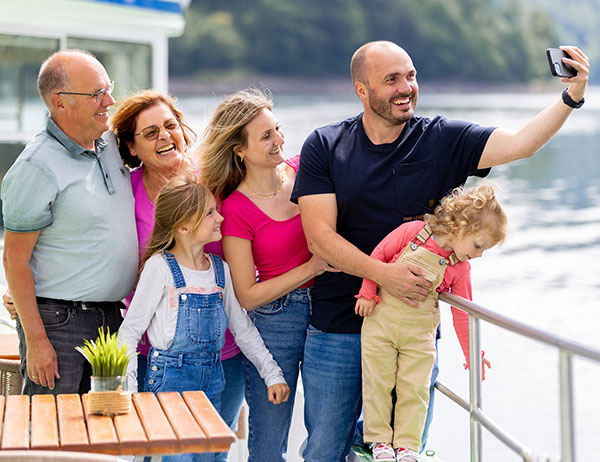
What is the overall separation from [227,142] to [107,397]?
35.8 inches

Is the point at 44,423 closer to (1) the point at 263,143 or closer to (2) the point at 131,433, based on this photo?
(2) the point at 131,433

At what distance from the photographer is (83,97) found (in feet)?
8.35

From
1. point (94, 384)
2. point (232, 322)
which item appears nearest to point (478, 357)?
point (232, 322)

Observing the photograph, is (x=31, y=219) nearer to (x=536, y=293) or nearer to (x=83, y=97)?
(x=83, y=97)

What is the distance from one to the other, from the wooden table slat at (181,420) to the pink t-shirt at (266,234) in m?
0.56

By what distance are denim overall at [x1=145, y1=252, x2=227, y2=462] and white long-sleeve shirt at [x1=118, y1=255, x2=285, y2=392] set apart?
2 centimetres

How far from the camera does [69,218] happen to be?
2.49m

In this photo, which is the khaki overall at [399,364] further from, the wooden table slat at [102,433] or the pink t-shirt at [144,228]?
the wooden table slat at [102,433]

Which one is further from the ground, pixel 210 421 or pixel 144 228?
pixel 144 228

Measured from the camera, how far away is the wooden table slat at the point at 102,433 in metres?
1.97

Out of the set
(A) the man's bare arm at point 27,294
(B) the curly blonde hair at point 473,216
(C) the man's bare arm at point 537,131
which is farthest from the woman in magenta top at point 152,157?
(C) the man's bare arm at point 537,131

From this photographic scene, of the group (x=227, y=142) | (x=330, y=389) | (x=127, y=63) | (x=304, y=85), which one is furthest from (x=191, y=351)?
(x=304, y=85)

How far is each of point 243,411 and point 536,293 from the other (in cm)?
2573

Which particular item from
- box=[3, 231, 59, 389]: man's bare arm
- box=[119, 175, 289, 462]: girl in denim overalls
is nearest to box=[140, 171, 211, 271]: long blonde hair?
box=[119, 175, 289, 462]: girl in denim overalls
